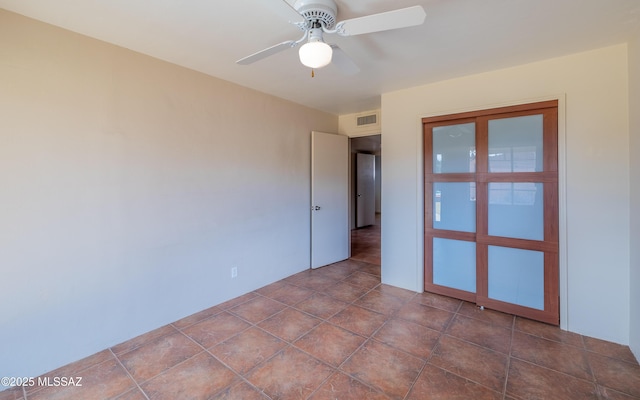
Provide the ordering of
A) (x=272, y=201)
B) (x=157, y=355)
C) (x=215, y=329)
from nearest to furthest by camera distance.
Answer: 1. (x=157, y=355)
2. (x=215, y=329)
3. (x=272, y=201)

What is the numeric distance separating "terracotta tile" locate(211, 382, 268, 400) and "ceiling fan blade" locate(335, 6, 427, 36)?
234cm

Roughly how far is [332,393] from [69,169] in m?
2.53

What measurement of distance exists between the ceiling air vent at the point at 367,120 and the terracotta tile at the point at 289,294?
9.06 feet

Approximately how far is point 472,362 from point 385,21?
2442 mm

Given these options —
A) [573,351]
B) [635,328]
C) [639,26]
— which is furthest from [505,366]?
[639,26]

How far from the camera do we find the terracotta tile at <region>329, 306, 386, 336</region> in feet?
8.37

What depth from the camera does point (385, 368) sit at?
201cm

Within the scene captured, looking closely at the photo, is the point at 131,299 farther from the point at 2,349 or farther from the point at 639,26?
the point at 639,26

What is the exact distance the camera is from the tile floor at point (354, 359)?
180cm

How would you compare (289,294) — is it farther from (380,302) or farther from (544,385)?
(544,385)

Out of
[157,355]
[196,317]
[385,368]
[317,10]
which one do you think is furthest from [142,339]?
[317,10]

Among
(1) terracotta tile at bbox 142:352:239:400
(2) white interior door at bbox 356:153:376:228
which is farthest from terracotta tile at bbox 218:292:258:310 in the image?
(2) white interior door at bbox 356:153:376:228

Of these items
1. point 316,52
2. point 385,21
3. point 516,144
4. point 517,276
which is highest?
point 385,21

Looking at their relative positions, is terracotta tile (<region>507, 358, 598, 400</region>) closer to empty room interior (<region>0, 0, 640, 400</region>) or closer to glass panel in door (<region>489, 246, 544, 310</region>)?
empty room interior (<region>0, 0, 640, 400</region>)
